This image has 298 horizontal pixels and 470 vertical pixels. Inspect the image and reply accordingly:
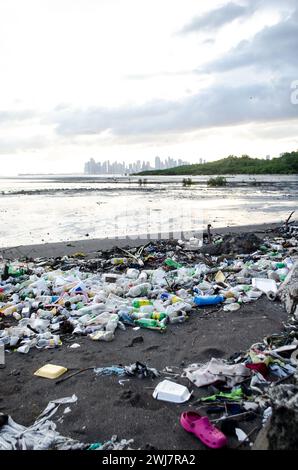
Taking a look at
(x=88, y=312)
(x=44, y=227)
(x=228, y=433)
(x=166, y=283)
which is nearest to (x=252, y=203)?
(x=44, y=227)

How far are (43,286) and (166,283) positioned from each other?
208cm

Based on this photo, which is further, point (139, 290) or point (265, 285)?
point (139, 290)

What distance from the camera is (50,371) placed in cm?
370

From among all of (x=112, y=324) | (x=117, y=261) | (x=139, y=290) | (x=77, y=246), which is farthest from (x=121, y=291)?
(x=77, y=246)

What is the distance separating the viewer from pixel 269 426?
215 cm

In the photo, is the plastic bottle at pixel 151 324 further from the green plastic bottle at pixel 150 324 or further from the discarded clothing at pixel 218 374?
the discarded clothing at pixel 218 374

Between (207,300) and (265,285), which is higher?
(265,285)

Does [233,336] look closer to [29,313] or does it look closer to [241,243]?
[29,313]

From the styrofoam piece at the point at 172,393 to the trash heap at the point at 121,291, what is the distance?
1.30m

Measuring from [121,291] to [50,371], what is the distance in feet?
7.97

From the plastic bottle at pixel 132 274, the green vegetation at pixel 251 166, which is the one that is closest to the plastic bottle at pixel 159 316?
the plastic bottle at pixel 132 274

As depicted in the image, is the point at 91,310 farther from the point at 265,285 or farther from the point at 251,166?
the point at 251,166

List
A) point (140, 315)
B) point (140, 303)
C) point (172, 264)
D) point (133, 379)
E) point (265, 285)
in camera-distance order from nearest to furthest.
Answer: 1. point (133, 379)
2. point (140, 315)
3. point (140, 303)
4. point (265, 285)
5. point (172, 264)

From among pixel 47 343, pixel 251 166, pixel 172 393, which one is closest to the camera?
pixel 172 393
